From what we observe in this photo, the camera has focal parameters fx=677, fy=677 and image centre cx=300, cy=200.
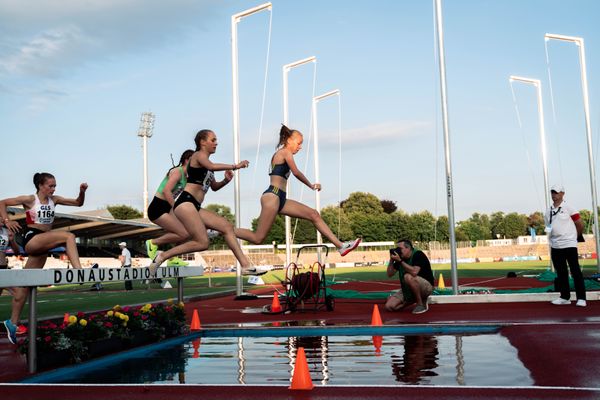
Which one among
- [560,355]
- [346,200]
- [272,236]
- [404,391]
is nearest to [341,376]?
[404,391]

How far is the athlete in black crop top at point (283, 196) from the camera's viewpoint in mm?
8781

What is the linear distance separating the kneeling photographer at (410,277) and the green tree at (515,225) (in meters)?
151

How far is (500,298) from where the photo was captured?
51.7ft

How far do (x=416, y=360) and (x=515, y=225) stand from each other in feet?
519

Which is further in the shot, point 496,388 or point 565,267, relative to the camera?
point 565,267

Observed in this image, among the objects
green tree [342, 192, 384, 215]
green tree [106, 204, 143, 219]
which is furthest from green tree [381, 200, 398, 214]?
green tree [106, 204, 143, 219]

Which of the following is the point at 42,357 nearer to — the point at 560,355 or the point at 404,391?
the point at 404,391

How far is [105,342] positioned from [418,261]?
7.12 m

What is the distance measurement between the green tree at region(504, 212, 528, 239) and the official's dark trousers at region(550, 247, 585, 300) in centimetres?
14964

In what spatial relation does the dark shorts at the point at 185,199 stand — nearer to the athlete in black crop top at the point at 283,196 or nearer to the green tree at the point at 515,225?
the athlete in black crop top at the point at 283,196

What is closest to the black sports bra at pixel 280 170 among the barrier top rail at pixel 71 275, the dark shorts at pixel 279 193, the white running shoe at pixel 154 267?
the dark shorts at pixel 279 193

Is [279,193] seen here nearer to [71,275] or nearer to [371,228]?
[71,275]

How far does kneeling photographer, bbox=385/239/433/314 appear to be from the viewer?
1338cm

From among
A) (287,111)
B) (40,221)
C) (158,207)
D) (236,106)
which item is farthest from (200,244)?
(287,111)
